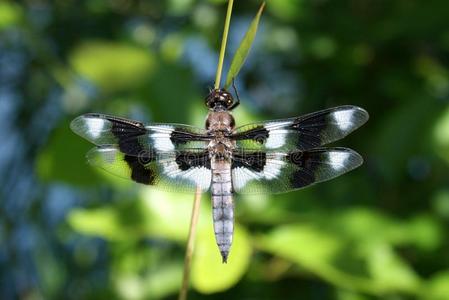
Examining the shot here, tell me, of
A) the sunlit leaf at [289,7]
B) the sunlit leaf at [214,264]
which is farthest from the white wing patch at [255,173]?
the sunlit leaf at [289,7]

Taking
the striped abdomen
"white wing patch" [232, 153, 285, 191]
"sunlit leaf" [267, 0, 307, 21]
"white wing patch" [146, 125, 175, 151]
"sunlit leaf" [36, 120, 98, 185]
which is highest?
"sunlit leaf" [267, 0, 307, 21]

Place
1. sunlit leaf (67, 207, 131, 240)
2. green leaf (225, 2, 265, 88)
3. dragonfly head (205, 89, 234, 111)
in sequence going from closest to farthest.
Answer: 1. green leaf (225, 2, 265, 88)
2. dragonfly head (205, 89, 234, 111)
3. sunlit leaf (67, 207, 131, 240)

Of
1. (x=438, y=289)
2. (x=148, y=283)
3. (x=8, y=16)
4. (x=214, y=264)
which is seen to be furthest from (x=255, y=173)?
(x=8, y=16)

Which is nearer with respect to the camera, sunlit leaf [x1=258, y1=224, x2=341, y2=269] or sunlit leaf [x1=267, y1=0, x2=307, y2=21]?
sunlit leaf [x1=258, y1=224, x2=341, y2=269]

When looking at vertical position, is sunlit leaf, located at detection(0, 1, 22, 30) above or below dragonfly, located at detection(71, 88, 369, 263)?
above

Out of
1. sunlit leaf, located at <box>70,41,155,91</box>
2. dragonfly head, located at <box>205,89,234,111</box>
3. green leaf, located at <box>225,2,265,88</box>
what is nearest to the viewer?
green leaf, located at <box>225,2,265,88</box>

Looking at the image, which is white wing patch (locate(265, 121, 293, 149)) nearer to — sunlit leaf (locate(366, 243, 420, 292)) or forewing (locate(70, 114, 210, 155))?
forewing (locate(70, 114, 210, 155))

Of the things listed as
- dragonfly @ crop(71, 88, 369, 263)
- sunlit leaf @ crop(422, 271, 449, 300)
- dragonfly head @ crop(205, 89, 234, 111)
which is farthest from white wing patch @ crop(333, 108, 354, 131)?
sunlit leaf @ crop(422, 271, 449, 300)
